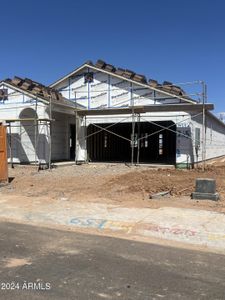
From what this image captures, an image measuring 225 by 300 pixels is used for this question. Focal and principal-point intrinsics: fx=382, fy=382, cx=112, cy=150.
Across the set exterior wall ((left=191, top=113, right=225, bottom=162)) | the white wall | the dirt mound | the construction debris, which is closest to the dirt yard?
the dirt mound

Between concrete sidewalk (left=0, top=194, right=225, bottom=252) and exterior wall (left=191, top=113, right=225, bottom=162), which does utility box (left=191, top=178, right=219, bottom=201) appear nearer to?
concrete sidewalk (left=0, top=194, right=225, bottom=252)

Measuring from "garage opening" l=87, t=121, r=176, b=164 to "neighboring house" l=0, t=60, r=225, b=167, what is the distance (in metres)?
0.14

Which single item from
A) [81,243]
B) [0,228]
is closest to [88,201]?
[0,228]

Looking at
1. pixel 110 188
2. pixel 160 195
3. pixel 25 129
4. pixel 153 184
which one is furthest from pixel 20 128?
pixel 160 195

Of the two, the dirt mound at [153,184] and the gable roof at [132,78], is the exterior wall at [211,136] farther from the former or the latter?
the dirt mound at [153,184]

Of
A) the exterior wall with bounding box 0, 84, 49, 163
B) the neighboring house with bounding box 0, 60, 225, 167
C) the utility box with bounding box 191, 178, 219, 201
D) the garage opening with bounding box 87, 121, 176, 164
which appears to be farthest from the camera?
the garage opening with bounding box 87, 121, 176, 164

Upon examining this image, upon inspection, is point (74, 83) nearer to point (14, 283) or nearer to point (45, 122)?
point (45, 122)

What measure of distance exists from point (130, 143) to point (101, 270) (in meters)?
26.1

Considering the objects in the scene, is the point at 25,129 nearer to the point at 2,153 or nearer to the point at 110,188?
the point at 2,153

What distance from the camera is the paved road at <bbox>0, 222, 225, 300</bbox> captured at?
4.64m

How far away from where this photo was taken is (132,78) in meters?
24.5

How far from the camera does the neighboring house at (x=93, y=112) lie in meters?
21.1

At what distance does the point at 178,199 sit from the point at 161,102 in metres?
12.2

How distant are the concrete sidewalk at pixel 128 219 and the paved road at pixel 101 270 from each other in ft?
2.75
